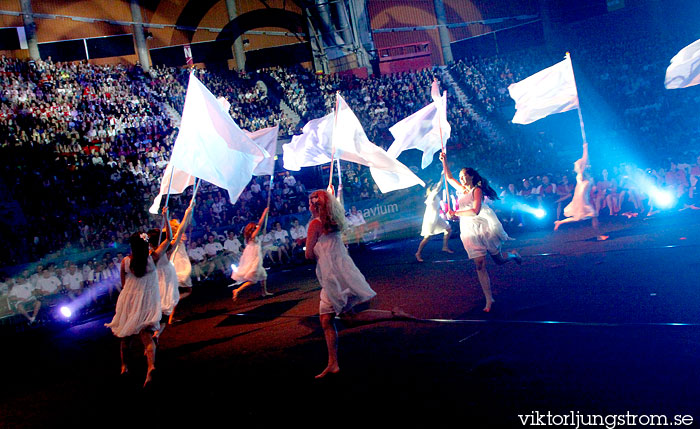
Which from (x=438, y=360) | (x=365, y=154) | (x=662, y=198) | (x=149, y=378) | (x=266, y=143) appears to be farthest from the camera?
(x=662, y=198)

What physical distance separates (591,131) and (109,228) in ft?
67.1

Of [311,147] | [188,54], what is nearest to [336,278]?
[311,147]

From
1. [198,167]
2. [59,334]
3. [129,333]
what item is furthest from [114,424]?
[59,334]

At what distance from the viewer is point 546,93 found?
10.3 meters

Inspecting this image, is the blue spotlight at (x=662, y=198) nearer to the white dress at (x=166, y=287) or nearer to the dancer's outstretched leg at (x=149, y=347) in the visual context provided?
the white dress at (x=166, y=287)

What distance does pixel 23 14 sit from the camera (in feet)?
95.6

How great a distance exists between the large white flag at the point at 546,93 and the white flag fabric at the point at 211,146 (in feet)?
17.6

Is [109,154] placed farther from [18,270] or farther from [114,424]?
[114,424]

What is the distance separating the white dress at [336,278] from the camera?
5.49 m

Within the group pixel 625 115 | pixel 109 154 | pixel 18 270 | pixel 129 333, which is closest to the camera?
pixel 129 333

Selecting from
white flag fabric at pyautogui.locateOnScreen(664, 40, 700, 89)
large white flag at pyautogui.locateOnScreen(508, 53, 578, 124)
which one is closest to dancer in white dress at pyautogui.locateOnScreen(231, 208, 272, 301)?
large white flag at pyautogui.locateOnScreen(508, 53, 578, 124)

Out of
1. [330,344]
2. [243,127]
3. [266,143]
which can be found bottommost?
[330,344]

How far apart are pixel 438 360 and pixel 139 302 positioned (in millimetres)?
3535

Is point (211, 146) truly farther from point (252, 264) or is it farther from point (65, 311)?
point (65, 311)
